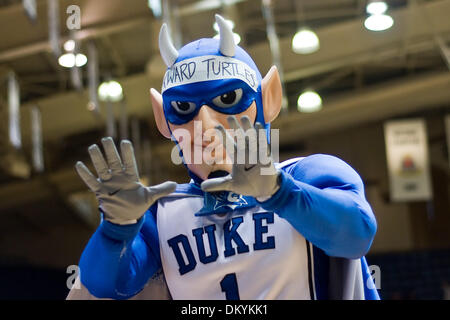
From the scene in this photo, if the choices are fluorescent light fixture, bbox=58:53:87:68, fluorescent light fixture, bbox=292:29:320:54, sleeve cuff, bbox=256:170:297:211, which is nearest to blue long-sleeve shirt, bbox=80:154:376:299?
sleeve cuff, bbox=256:170:297:211

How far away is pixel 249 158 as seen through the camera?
1.83 metres

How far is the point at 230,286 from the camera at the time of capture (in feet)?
7.03

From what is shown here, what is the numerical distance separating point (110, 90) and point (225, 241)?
7.43 meters

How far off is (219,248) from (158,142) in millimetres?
10402

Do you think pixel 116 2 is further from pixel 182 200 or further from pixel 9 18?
pixel 182 200

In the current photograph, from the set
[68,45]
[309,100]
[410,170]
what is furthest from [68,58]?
[410,170]

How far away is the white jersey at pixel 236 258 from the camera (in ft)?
6.95

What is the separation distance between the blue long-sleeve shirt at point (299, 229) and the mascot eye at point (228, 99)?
0.25 meters

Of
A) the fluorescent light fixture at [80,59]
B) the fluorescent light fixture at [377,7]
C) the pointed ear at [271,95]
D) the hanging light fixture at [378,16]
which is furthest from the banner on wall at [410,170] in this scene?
the pointed ear at [271,95]

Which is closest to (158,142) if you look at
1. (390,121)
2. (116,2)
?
(390,121)

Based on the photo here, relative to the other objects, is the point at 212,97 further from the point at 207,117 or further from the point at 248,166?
the point at 248,166

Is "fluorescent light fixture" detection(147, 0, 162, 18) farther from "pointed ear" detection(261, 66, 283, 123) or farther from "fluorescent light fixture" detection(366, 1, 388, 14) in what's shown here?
"pointed ear" detection(261, 66, 283, 123)

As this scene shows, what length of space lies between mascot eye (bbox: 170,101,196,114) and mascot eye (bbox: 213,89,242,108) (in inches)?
2.9

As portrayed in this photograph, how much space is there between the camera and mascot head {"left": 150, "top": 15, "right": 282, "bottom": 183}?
2238mm
